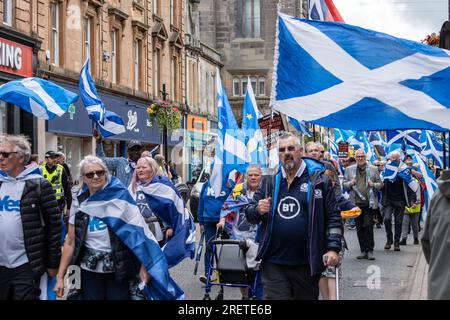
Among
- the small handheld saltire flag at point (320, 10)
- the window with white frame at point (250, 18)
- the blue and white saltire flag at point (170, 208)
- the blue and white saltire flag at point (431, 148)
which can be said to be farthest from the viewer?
the window with white frame at point (250, 18)

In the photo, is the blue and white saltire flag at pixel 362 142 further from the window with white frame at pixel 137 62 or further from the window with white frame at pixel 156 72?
the window with white frame at pixel 156 72

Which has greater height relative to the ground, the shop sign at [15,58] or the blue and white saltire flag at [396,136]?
the shop sign at [15,58]

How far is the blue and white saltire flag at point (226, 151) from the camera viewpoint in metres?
11.8

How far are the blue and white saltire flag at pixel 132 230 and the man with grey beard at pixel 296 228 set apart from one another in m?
0.82

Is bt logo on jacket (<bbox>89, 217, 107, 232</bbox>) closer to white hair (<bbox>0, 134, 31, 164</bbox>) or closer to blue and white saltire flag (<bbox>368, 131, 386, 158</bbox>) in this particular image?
white hair (<bbox>0, 134, 31, 164</bbox>)

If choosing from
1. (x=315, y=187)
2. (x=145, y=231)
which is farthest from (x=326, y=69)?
(x=145, y=231)

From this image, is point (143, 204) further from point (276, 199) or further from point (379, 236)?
point (379, 236)

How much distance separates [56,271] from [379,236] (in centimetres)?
1311

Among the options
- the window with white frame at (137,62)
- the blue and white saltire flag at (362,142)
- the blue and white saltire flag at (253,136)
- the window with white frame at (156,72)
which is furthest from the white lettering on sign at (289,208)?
the window with white frame at (156,72)

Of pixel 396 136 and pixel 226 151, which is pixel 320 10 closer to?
pixel 226 151

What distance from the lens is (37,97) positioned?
13.6 m

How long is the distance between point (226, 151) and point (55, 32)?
14967 mm

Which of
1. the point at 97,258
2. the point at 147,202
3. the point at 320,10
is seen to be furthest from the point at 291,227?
the point at 320,10

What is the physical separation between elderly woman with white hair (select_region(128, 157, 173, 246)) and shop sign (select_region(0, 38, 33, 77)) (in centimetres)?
1326
